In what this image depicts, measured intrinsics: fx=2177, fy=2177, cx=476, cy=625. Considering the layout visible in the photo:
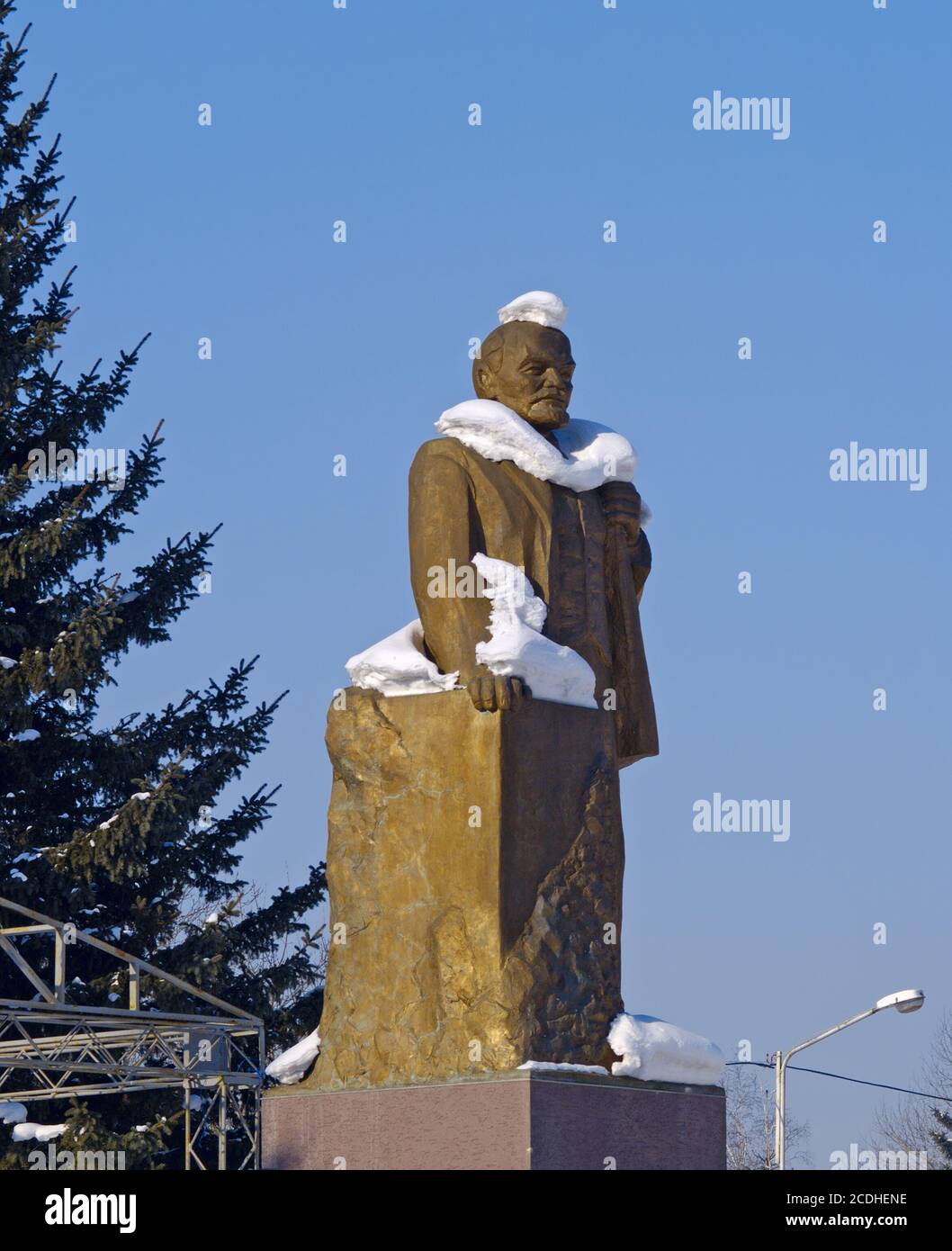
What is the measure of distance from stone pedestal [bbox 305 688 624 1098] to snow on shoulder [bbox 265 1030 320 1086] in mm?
93

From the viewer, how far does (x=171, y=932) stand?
64.7 feet


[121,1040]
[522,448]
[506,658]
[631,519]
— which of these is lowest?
[121,1040]

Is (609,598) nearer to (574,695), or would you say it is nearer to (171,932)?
(574,695)

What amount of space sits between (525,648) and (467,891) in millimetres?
1036

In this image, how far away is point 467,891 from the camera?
29.2ft

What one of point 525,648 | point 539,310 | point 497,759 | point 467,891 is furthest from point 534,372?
point 467,891

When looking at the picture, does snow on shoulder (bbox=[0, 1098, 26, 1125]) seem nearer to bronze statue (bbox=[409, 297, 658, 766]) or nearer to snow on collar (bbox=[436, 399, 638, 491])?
bronze statue (bbox=[409, 297, 658, 766])

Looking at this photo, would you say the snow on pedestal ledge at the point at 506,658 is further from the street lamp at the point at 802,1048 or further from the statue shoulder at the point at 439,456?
the street lamp at the point at 802,1048

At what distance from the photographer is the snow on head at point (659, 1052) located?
8992mm

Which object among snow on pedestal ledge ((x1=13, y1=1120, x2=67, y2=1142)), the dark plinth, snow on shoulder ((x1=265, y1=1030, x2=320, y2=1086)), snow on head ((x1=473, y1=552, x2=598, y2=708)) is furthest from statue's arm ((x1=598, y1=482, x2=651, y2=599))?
snow on pedestal ledge ((x1=13, y1=1120, x2=67, y2=1142))

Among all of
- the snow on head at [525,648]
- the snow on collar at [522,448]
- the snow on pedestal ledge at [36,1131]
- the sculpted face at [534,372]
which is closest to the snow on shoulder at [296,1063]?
the snow on head at [525,648]

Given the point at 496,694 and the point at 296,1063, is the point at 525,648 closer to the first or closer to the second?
the point at 496,694

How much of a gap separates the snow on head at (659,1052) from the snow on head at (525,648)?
1.38m

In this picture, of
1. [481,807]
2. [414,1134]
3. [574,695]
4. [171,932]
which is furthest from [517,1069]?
[171,932]
